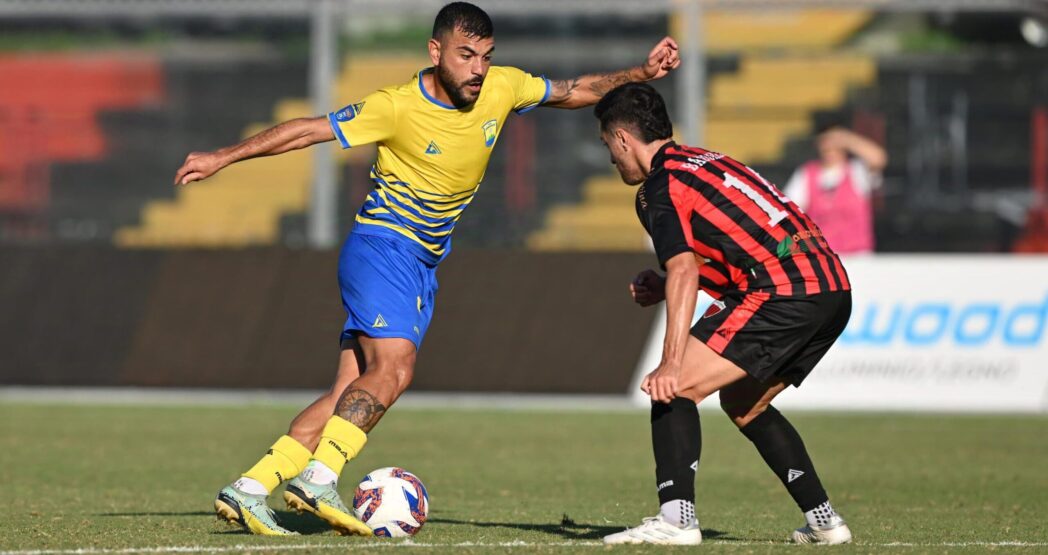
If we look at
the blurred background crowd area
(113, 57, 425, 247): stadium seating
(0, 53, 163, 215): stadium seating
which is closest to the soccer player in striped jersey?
the blurred background crowd area

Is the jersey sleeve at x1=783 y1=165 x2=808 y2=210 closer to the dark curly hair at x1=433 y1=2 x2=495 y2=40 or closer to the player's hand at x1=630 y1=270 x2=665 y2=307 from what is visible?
the player's hand at x1=630 y1=270 x2=665 y2=307

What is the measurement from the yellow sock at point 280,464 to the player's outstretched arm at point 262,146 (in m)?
1.24

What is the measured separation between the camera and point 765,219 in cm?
689

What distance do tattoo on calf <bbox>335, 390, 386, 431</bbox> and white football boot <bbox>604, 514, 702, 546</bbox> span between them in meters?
1.22

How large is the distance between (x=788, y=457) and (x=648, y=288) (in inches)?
36.9

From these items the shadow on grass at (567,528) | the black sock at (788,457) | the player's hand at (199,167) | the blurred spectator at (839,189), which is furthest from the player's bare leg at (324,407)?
the blurred spectator at (839,189)

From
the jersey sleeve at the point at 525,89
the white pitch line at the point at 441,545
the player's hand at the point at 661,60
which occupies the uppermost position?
the player's hand at the point at 661,60

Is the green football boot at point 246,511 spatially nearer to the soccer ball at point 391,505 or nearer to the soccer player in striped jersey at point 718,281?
the soccer ball at point 391,505

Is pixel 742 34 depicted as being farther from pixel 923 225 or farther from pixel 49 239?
pixel 49 239

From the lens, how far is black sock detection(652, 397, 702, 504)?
680 centimetres

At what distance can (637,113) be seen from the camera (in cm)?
695

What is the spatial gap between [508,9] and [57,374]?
594 centimetres

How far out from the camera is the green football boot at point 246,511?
7078 millimetres

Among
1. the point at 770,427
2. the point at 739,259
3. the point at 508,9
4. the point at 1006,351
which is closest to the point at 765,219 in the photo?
the point at 739,259
